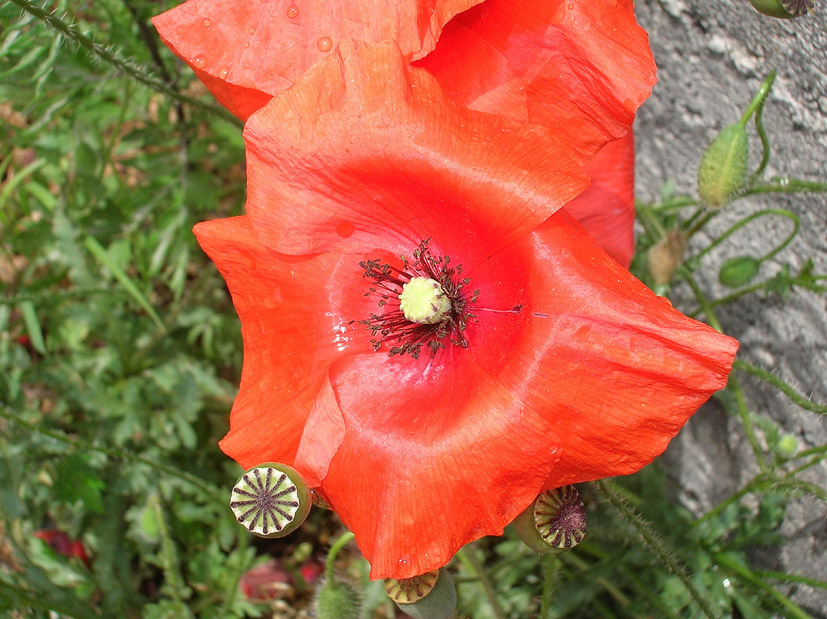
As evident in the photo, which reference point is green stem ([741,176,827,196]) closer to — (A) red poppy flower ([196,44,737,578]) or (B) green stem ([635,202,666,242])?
(B) green stem ([635,202,666,242])

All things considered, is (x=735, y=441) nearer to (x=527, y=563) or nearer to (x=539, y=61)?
(x=527, y=563)

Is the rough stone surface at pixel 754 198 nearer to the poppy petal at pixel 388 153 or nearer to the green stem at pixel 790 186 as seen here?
the green stem at pixel 790 186

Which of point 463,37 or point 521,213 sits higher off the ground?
point 463,37

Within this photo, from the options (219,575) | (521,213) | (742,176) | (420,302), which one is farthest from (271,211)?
(219,575)

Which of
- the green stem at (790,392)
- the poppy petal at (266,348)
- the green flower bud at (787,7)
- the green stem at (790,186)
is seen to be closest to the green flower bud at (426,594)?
the poppy petal at (266,348)

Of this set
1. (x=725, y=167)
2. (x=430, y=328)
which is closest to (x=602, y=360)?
(x=430, y=328)

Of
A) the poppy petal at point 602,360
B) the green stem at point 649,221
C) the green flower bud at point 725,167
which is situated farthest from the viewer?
Answer: the green stem at point 649,221
